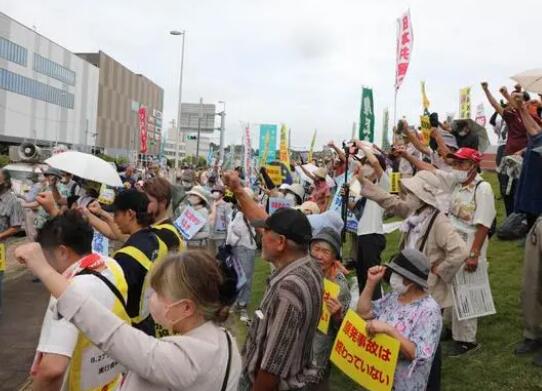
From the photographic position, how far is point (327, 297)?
11.7 ft

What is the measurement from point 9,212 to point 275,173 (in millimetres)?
3900

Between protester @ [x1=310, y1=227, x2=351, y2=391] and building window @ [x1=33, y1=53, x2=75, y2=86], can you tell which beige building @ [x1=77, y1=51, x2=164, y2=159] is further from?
protester @ [x1=310, y1=227, x2=351, y2=391]

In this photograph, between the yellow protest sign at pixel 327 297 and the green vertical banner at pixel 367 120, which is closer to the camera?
the yellow protest sign at pixel 327 297

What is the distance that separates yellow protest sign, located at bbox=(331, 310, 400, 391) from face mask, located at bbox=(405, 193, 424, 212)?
5.24 ft

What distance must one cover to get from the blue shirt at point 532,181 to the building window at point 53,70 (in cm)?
6086

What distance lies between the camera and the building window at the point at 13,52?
5084cm

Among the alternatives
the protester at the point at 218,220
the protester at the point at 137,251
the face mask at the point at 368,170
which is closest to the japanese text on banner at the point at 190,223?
the protester at the point at 218,220

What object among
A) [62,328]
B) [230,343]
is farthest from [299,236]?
[62,328]

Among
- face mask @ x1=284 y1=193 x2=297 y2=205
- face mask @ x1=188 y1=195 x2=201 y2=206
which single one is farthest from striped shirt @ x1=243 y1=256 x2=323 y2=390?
face mask @ x1=188 y1=195 x2=201 y2=206

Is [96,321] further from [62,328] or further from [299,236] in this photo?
[299,236]

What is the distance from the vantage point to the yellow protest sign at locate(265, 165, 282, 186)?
838 cm

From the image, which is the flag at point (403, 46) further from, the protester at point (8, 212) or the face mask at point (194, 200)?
the protester at point (8, 212)

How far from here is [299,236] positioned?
2.71m

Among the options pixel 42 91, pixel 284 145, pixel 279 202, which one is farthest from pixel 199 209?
pixel 42 91
